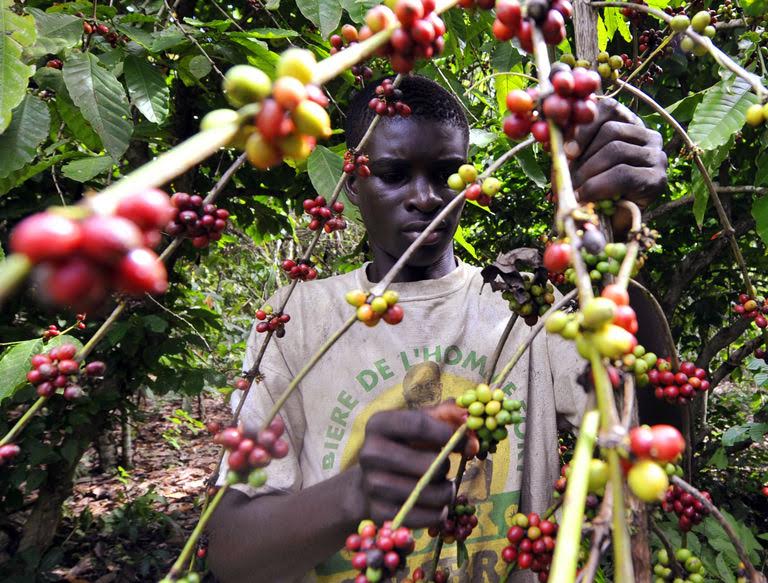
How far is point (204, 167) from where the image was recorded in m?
2.84

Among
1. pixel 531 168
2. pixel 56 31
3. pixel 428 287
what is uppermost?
pixel 56 31

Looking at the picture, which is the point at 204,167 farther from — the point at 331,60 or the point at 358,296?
the point at 331,60

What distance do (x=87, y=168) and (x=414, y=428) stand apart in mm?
1177

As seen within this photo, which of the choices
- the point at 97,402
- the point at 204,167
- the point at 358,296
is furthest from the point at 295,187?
the point at 358,296

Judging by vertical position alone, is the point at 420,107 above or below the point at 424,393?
above

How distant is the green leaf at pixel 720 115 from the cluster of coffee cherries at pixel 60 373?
1.00 metres

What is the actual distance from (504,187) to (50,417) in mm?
2662

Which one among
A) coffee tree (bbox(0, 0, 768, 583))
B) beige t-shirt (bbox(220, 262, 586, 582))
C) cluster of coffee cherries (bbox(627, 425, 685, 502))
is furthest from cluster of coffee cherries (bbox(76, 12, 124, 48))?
cluster of coffee cherries (bbox(627, 425, 685, 502))

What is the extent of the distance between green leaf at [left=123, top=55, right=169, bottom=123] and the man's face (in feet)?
1.80

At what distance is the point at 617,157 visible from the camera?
860 millimetres

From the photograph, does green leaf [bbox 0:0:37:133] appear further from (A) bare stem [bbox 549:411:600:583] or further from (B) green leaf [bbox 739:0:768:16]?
(B) green leaf [bbox 739:0:768:16]

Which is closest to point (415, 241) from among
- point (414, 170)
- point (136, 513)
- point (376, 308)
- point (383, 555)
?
point (376, 308)

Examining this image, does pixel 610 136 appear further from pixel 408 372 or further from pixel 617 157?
pixel 408 372

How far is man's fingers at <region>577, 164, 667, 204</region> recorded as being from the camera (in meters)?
0.77
